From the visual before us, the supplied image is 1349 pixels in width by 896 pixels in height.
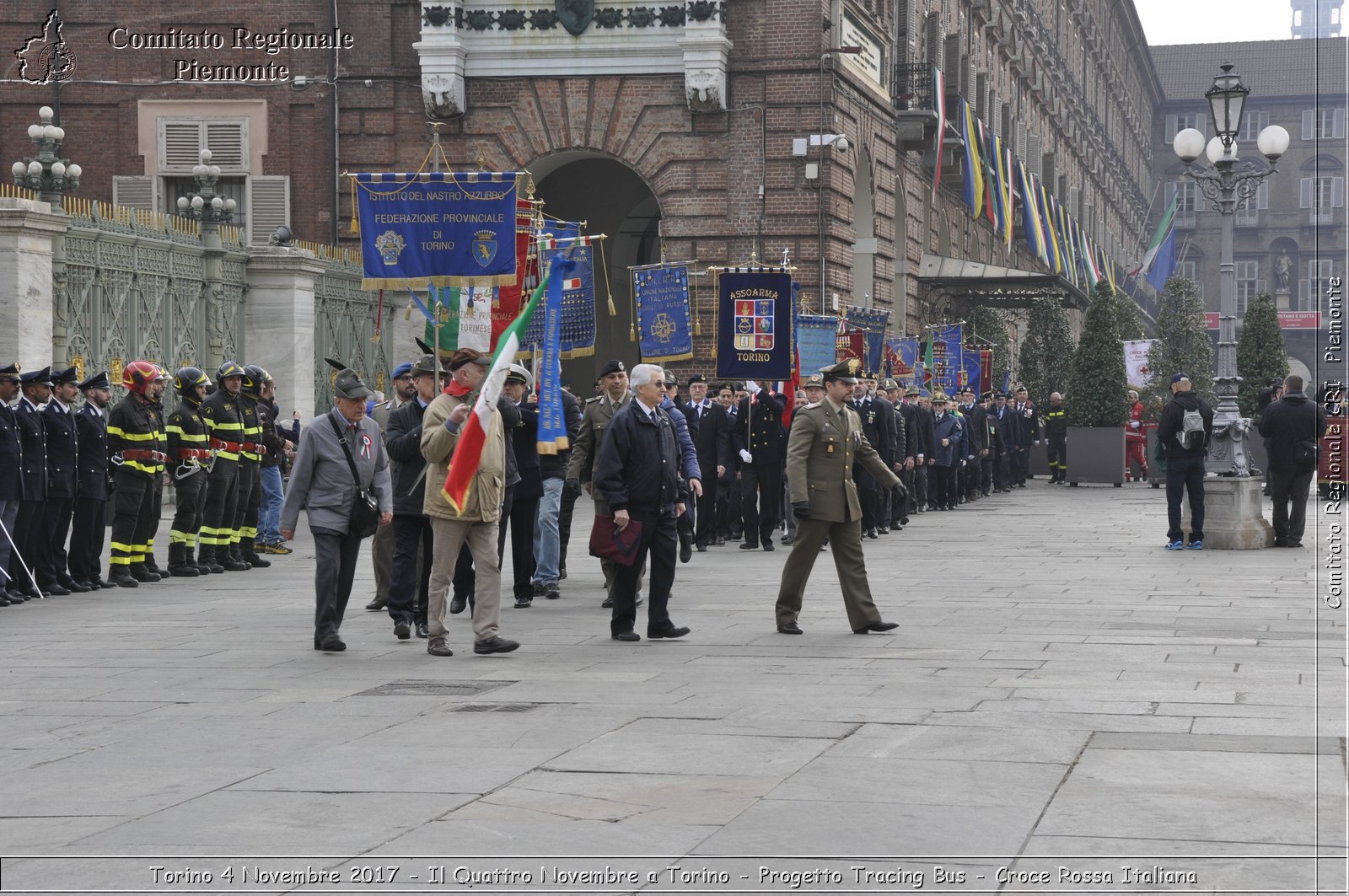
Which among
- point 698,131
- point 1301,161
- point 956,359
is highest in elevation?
point 1301,161

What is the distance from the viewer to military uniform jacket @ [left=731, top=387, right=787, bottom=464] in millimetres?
19406

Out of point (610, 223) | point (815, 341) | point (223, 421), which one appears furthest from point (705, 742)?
point (610, 223)

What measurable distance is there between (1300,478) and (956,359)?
593 inches

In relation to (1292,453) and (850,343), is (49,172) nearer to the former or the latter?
(850,343)

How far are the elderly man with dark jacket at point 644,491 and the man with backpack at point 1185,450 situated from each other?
27.7 feet

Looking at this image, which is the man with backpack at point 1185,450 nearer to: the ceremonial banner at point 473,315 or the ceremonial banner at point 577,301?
the ceremonial banner at point 577,301

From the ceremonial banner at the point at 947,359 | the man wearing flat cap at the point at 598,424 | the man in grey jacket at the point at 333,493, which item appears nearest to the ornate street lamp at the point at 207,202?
the man wearing flat cap at the point at 598,424

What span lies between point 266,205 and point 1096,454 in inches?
632

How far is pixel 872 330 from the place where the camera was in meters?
27.6

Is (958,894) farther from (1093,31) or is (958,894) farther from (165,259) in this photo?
(1093,31)

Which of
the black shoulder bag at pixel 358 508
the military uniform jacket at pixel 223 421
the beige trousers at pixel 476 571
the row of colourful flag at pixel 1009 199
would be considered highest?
the row of colourful flag at pixel 1009 199

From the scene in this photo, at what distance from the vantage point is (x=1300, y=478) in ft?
61.3

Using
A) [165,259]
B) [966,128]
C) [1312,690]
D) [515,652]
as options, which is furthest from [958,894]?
[966,128]

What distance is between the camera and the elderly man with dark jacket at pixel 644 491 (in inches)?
444
